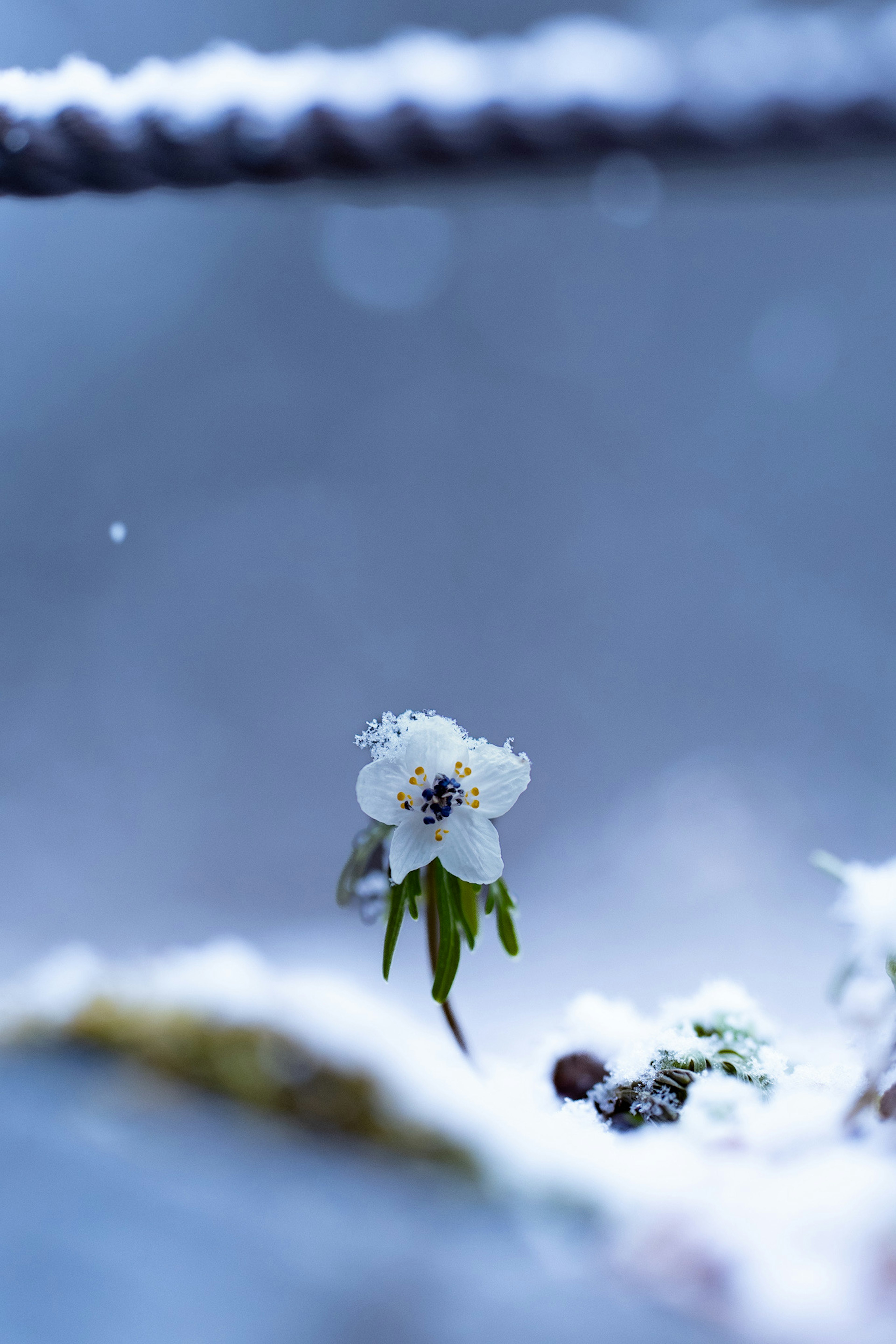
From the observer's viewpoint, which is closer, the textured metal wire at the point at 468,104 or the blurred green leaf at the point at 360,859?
the textured metal wire at the point at 468,104

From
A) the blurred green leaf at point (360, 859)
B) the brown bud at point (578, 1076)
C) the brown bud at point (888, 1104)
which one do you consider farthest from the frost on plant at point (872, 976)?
the blurred green leaf at point (360, 859)

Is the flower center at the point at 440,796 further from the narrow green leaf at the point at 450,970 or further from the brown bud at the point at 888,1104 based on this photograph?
the brown bud at the point at 888,1104

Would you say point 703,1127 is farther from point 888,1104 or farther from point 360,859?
point 360,859

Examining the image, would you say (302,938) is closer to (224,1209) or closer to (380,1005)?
(380,1005)

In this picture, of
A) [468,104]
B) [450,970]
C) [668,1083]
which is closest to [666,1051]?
[668,1083]

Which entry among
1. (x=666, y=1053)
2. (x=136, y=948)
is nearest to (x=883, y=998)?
(x=666, y=1053)

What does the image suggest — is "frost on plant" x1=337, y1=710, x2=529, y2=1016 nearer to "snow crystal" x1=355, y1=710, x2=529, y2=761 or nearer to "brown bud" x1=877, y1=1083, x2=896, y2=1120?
"snow crystal" x1=355, y1=710, x2=529, y2=761

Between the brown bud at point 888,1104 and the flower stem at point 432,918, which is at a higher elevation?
the flower stem at point 432,918
